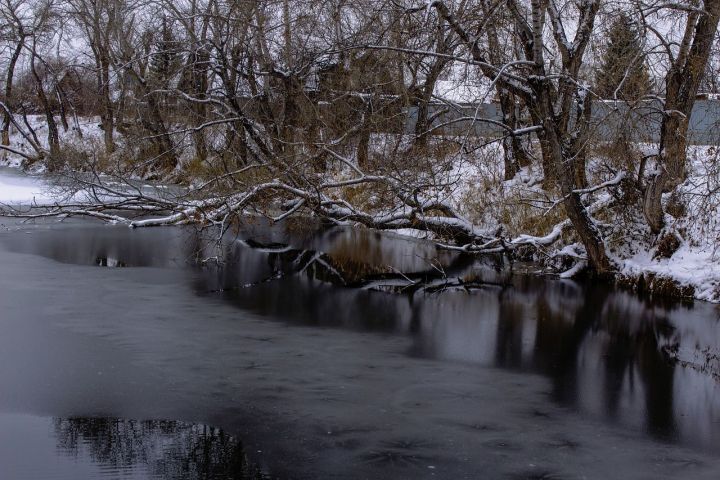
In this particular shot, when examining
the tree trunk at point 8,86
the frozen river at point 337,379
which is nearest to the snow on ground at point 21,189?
the frozen river at point 337,379

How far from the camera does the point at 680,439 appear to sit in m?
6.64

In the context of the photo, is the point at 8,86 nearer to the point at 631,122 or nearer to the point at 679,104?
the point at 631,122

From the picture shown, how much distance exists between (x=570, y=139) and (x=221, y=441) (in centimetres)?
974

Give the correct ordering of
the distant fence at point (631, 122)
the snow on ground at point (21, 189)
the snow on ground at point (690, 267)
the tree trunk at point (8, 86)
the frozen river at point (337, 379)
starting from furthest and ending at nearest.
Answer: the tree trunk at point (8, 86), the snow on ground at point (21, 189), the snow on ground at point (690, 267), the distant fence at point (631, 122), the frozen river at point (337, 379)

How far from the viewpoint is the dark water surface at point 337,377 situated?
5.91 m

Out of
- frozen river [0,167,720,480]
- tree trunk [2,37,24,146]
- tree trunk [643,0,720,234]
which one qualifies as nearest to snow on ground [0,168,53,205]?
frozen river [0,167,720,480]

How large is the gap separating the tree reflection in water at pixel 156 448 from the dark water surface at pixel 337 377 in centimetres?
2

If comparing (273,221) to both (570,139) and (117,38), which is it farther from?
(117,38)

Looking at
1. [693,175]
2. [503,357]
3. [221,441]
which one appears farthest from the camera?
[693,175]

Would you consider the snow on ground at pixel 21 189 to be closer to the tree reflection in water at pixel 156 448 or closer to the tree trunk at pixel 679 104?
the tree trunk at pixel 679 104

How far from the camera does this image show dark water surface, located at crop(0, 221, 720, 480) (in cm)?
591

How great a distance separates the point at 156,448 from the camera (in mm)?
5879

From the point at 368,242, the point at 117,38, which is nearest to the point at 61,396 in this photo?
the point at 368,242

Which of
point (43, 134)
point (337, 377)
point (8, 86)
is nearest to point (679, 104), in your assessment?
point (337, 377)
